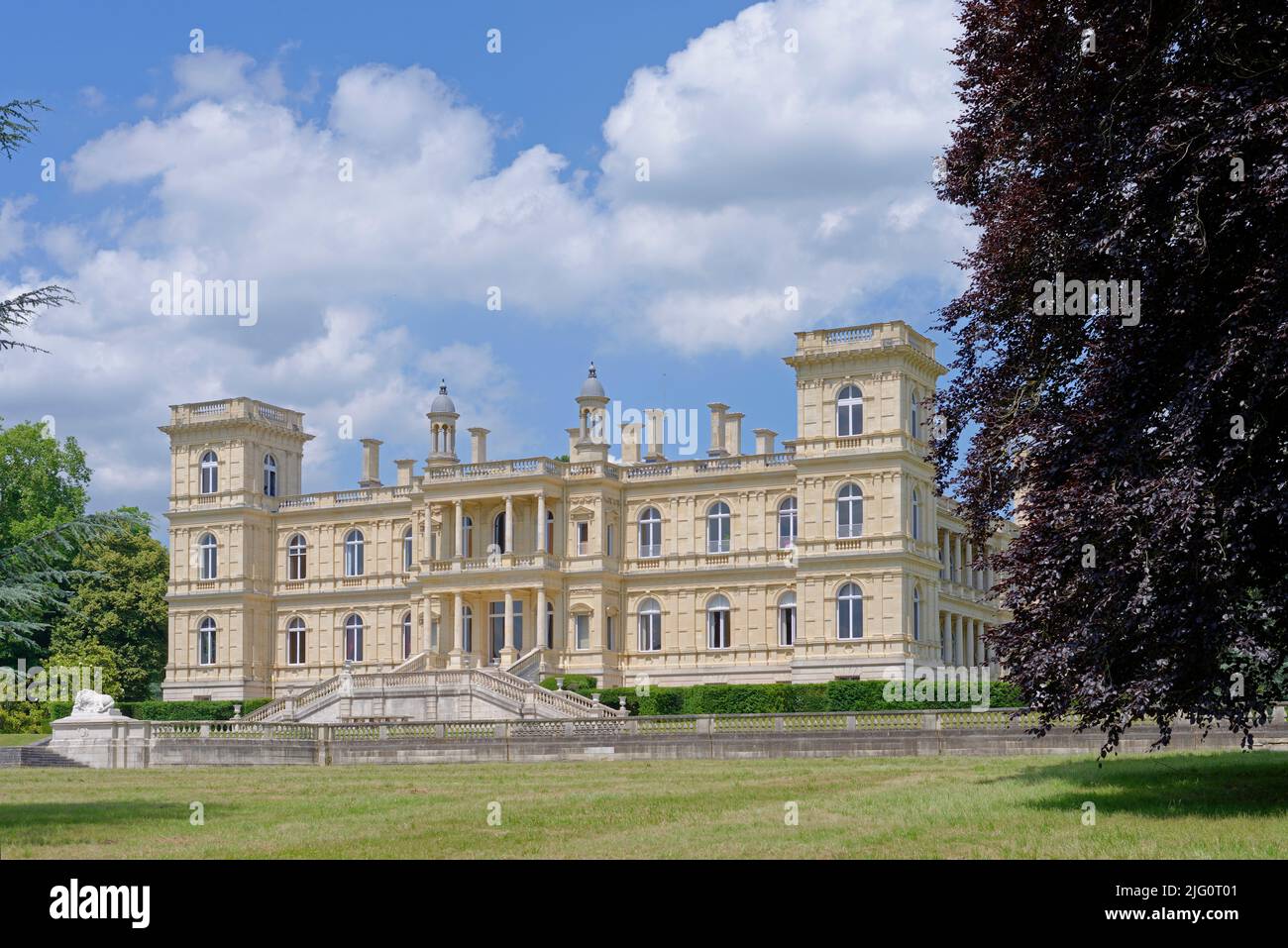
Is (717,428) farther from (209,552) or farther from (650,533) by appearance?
Answer: (209,552)

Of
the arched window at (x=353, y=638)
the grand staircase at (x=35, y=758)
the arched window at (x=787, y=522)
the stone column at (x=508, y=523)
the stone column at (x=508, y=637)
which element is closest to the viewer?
the grand staircase at (x=35, y=758)

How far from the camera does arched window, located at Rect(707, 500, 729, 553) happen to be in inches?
2426

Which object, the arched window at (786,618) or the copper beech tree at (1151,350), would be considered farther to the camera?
the arched window at (786,618)

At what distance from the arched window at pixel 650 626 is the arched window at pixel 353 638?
13.8 meters

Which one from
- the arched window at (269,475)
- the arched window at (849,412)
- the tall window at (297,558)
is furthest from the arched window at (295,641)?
the arched window at (849,412)

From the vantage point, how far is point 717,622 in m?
61.3

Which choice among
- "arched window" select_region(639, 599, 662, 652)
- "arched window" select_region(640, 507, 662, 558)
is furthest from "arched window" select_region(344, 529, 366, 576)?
"arched window" select_region(639, 599, 662, 652)

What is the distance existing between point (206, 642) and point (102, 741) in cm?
2747

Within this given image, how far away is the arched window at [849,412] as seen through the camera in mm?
56500

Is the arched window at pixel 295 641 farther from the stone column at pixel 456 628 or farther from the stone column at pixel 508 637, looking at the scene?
the stone column at pixel 508 637

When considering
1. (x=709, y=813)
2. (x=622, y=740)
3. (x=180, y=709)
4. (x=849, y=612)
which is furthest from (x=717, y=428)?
(x=709, y=813)

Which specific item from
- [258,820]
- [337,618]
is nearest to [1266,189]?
[258,820]
